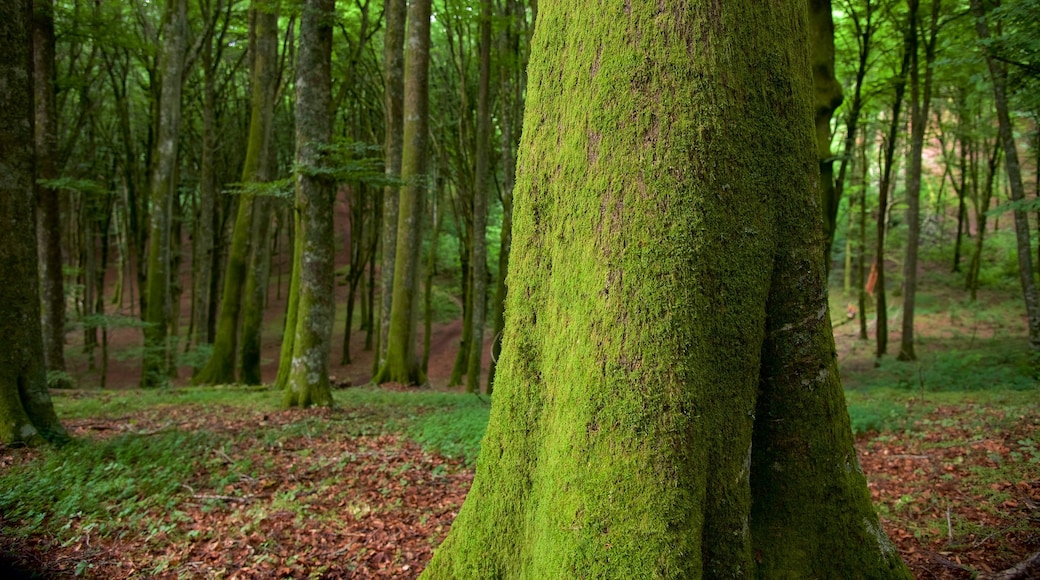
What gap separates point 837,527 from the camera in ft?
8.55

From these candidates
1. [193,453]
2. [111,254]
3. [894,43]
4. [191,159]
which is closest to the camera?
[193,453]

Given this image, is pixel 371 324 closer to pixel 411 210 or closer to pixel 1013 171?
pixel 411 210

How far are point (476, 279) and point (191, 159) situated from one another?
16.1 metres

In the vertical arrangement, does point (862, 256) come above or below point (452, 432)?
above

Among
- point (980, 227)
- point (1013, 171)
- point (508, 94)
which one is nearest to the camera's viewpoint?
point (1013, 171)

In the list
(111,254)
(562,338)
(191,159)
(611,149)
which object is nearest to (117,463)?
(562,338)

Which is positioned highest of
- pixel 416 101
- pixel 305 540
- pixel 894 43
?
pixel 894 43

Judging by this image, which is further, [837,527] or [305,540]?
[305,540]

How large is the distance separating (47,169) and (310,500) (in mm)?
10257

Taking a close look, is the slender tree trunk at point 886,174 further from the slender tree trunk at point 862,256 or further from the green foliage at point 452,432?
the green foliage at point 452,432

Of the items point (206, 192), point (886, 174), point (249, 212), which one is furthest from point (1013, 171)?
point (206, 192)

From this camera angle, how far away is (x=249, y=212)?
12.7 metres

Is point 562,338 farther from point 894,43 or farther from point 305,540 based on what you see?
point 894,43

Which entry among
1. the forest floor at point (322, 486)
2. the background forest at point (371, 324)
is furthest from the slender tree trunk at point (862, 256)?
the forest floor at point (322, 486)
